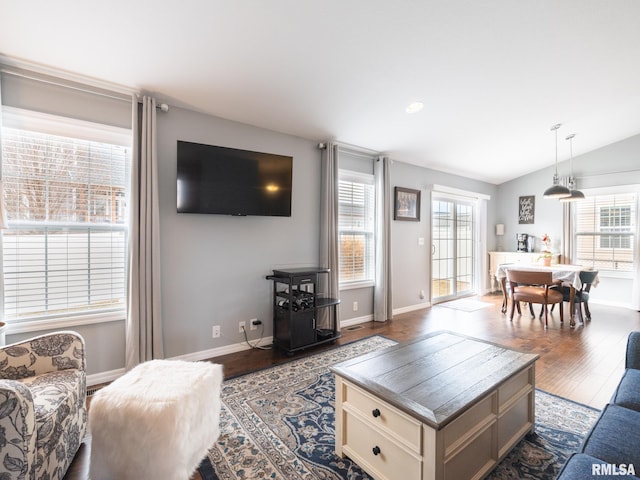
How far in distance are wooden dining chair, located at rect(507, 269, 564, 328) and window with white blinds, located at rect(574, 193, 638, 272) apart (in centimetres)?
201

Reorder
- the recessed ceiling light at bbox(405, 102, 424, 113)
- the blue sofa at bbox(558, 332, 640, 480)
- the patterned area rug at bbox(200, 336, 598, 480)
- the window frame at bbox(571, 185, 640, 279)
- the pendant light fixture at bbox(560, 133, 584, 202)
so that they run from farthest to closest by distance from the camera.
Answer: the window frame at bbox(571, 185, 640, 279), the pendant light fixture at bbox(560, 133, 584, 202), the recessed ceiling light at bbox(405, 102, 424, 113), the patterned area rug at bbox(200, 336, 598, 480), the blue sofa at bbox(558, 332, 640, 480)

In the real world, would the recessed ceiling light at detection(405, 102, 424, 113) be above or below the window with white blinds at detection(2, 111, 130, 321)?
above

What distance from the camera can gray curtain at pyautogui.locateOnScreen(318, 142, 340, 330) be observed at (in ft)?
12.3

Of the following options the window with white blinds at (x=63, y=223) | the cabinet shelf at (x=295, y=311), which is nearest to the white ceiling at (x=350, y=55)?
the window with white blinds at (x=63, y=223)

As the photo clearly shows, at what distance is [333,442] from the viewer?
1.80 metres

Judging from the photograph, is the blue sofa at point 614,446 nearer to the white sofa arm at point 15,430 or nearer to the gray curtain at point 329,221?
the white sofa arm at point 15,430

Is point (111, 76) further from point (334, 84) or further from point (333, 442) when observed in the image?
point (333, 442)

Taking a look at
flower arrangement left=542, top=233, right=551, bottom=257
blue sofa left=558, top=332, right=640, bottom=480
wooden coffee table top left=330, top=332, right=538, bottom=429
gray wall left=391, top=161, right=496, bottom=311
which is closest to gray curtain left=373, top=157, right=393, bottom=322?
gray wall left=391, top=161, right=496, bottom=311

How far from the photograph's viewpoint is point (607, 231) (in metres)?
5.52

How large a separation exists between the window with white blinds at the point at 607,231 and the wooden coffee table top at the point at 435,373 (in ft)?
17.8

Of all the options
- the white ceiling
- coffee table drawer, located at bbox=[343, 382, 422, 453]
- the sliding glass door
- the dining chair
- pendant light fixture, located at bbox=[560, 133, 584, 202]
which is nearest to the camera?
coffee table drawer, located at bbox=[343, 382, 422, 453]

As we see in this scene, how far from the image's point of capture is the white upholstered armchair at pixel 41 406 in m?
1.11

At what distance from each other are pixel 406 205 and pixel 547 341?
2.55m

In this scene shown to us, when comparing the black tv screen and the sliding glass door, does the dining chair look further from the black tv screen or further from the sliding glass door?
the black tv screen
